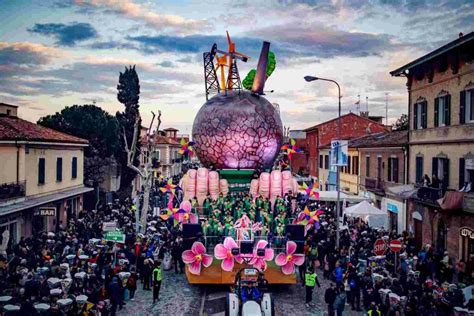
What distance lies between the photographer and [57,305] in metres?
12.9

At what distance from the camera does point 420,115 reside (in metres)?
27.9

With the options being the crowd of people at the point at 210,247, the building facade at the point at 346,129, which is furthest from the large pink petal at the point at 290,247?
the building facade at the point at 346,129

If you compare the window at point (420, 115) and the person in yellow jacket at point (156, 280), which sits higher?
the window at point (420, 115)

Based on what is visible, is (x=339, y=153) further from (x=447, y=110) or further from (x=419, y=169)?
(x=419, y=169)

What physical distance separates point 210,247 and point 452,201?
35.3 feet

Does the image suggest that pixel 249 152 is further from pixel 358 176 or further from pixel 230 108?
pixel 358 176

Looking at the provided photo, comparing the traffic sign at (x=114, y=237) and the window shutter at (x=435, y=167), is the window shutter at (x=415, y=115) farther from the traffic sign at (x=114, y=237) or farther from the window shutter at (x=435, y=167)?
the traffic sign at (x=114, y=237)

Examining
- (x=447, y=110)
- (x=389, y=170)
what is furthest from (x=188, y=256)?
(x=389, y=170)

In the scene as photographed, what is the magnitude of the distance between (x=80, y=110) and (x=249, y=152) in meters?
23.8

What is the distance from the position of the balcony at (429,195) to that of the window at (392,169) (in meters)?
5.64

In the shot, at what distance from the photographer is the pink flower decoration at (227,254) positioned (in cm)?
1642

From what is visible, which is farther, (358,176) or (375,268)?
(358,176)

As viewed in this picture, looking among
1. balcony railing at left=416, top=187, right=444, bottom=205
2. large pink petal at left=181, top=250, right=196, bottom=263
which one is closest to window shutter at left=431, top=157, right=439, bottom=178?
balcony railing at left=416, top=187, right=444, bottom=205

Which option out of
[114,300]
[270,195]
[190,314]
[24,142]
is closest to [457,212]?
[270,195]
